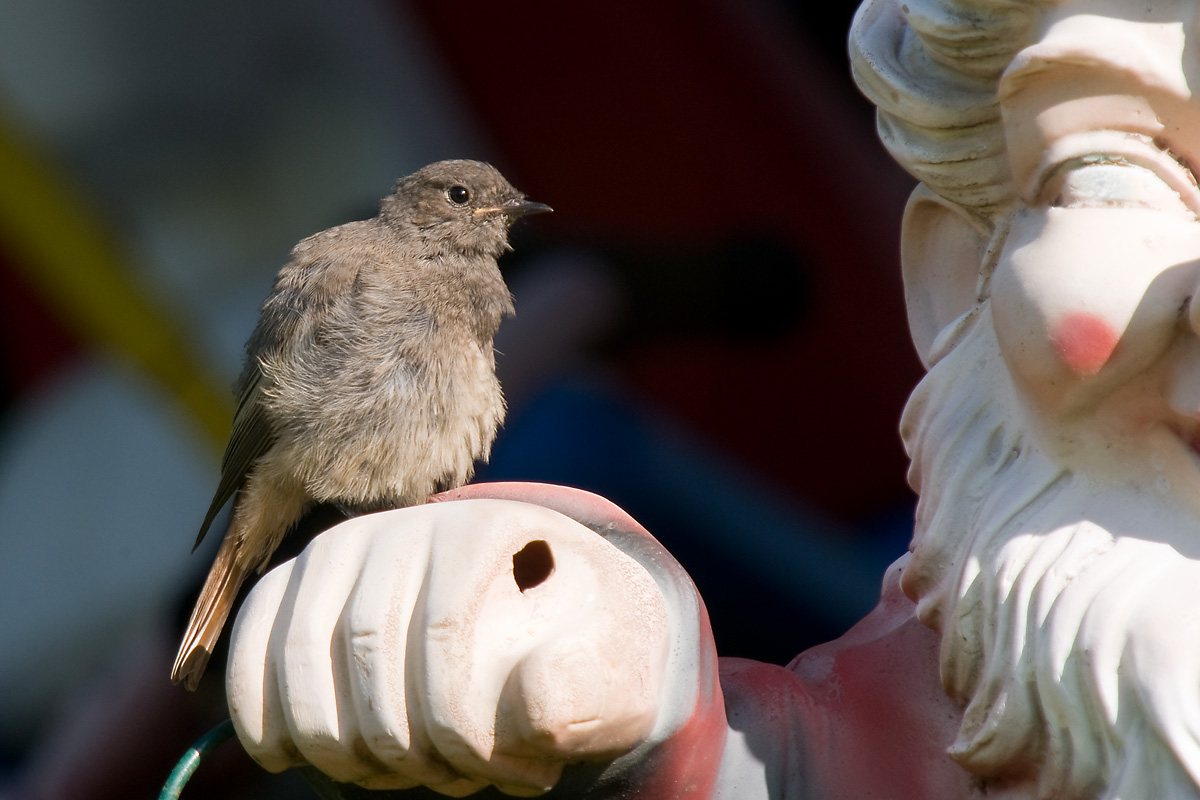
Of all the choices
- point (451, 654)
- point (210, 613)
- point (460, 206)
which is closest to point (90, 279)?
point (460, 206)

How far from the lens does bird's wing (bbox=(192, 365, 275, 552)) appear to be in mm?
2771

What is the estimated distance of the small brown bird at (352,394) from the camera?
260 centimetres

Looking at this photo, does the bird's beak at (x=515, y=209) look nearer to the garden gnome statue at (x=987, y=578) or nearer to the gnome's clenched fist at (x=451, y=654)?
the garden gnome statue at (x=987, y=578)

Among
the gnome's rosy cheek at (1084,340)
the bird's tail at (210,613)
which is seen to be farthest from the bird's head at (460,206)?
the gnome's rosy cheek at (1084,340)

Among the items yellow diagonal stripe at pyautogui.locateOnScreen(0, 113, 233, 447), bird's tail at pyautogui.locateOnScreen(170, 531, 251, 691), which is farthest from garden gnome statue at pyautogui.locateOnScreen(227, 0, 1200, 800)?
yellow diagonal stripe at pyautogui.locateOnScreen(0, 113, 233, 447)

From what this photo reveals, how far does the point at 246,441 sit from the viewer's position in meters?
2.82

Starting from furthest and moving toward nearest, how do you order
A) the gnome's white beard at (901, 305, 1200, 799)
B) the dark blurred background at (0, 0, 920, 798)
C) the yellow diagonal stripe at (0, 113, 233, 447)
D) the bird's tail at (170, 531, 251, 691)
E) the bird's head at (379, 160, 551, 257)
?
1. the yellow diagonal stripe at (0, 113, 233, 447)
2. the dark blurred background at (0, 0, 920, 798)
3. the bird's head at (379, 160, 551, 257)
4. the bird's tail at (170, 531, 251, 691)
5. the gnome's white beard at (901, 305, 1200, 799)

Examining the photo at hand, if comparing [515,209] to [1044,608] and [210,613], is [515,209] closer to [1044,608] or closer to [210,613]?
[210,613]

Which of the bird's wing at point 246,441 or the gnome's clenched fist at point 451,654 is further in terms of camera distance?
the bird's wing at point 246,441

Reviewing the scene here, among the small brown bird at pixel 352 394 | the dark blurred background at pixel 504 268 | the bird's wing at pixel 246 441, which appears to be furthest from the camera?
the dark blurred background at pixel 504 268

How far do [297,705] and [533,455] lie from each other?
2536mm

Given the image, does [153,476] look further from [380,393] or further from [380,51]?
[380,393]

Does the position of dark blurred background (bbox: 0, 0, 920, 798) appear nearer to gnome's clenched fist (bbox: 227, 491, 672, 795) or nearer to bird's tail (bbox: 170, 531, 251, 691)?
bird's tail (bbox: 170, 531, 251, 691)

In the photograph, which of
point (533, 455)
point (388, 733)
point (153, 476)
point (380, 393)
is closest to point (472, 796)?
point (388, 733)
